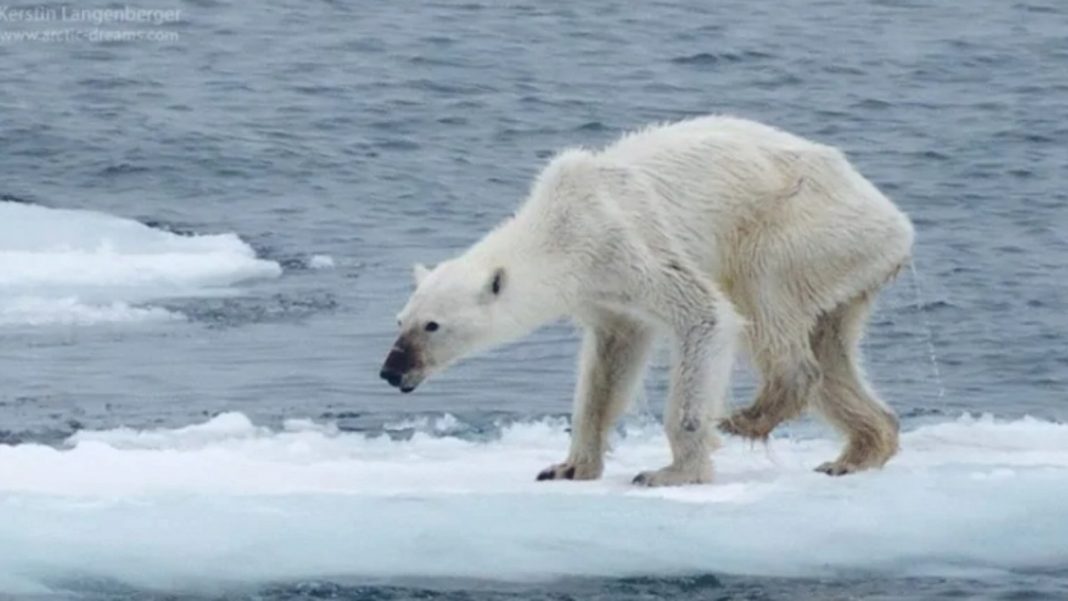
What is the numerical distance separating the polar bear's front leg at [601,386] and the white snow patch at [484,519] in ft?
0.58

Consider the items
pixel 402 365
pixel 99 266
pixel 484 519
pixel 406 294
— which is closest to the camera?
pixel 484 519

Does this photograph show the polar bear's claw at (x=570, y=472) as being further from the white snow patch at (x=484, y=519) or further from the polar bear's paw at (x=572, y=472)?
the white snow patch at (x=484, y=519)

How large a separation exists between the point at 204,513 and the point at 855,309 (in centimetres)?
278

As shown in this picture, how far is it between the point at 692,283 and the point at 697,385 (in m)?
0.39

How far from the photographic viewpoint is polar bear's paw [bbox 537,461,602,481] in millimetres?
10195

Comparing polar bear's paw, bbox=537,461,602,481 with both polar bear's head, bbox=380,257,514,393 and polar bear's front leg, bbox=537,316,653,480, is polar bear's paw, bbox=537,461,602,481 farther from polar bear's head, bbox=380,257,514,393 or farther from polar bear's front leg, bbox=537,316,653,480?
polar bear's head, bbox=380,257,514,393

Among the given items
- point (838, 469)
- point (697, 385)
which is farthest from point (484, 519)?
point (838, 469)

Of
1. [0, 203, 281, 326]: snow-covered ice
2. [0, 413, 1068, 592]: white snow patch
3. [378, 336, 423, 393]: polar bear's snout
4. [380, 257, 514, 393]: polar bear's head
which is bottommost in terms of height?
[0, 413, 1068, 592]: white snow patch

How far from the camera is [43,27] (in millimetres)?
28953

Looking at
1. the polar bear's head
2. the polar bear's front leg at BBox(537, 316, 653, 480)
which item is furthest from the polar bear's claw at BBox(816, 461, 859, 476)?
the polar bear's head

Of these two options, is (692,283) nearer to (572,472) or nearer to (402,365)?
(572,472)

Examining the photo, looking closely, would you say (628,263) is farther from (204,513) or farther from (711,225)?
(204,513)

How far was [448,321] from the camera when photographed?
9562 millimetres

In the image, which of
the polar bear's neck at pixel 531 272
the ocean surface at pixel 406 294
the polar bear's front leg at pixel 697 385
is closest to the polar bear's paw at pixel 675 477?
the polar bear's front leg at pixel 697 385
